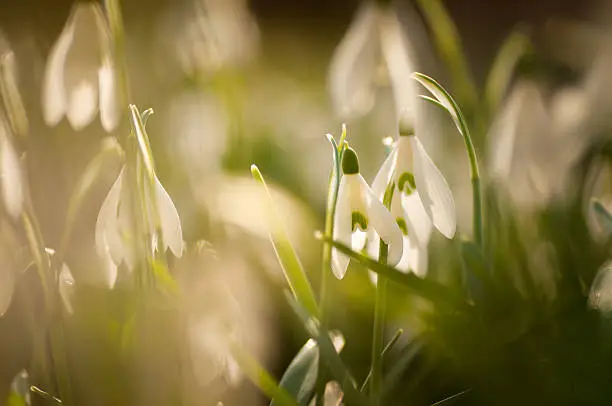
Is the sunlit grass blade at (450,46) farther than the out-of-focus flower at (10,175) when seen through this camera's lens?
Yes

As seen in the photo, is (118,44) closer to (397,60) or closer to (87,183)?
(87,183)

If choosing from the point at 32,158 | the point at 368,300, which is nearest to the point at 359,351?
the point at 368,300

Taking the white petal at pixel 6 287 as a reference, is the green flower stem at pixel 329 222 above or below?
above

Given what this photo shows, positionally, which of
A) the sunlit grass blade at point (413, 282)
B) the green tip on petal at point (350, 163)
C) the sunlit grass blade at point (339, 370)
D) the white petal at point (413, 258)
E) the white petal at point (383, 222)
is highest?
the green tip on petal at point (350, 163)

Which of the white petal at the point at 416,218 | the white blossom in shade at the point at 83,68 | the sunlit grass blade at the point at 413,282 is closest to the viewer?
the sunlit grass blade at the point at 413,282

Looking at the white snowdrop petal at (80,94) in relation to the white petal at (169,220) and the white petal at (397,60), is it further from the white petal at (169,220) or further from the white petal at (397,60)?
the white petal at (397,60)

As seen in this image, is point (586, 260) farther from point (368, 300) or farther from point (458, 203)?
point (458, 203)

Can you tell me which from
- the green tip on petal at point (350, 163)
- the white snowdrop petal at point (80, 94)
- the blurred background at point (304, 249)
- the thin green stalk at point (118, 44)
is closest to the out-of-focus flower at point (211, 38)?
the blurred background at point (304, 249)
